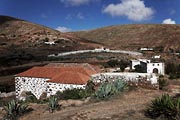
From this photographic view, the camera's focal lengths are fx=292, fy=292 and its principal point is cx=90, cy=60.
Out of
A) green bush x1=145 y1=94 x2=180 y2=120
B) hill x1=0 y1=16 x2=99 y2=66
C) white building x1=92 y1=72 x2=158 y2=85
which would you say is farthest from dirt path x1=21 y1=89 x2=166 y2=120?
hill x1=0 y1=16 x2=99 y2=66

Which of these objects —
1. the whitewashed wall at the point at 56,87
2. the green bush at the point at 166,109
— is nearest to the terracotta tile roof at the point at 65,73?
the whitewashed wall at the point at 56,87

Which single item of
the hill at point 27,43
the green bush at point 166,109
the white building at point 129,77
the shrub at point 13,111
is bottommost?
the shrub at point 13,111

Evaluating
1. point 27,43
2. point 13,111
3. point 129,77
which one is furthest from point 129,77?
point 27,43

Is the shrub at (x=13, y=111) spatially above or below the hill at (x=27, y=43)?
below

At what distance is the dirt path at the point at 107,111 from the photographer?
1312cm

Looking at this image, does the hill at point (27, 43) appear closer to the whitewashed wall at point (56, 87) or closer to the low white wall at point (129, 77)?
the whitewashed wall at point (56, 87)

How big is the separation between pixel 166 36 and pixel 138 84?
342 ft

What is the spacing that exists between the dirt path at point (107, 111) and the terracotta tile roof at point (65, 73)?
7.26 meters

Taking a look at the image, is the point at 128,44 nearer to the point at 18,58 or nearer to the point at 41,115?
the point at 18,58

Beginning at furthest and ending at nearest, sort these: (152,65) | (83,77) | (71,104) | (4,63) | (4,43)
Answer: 1. (4,43)
2. (4,63)
3. (152,65)
4. (83,77)
5. (71,104)

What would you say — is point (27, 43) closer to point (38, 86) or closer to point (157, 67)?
point (157, 67)

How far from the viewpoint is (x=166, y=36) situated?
398 ft

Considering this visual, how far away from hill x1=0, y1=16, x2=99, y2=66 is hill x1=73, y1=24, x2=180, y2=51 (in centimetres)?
2655

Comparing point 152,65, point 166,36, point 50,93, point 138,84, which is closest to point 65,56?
point 152,65
